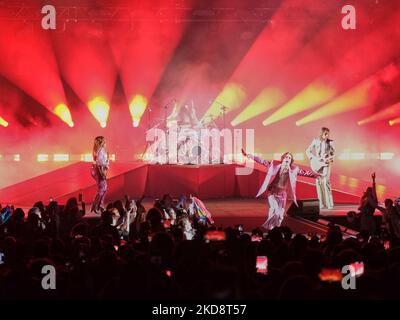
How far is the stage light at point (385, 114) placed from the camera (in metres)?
20.2

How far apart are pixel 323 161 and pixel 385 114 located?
9404 mm

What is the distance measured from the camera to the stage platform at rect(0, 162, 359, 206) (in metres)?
14.4

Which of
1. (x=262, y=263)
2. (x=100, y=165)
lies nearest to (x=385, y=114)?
(x=100, y=165)

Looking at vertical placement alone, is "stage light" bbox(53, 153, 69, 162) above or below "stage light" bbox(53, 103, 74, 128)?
below

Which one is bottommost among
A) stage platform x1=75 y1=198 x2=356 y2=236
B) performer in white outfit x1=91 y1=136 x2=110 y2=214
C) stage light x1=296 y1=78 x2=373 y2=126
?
stage platform x1=75 y1=198 x2=356 y2=236

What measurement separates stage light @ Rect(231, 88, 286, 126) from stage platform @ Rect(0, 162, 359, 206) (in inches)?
233

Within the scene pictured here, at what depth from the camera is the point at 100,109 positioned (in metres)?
21.0

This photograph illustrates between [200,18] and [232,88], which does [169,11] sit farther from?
[232,88]

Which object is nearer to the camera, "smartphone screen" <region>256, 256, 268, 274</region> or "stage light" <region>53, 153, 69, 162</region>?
"smartphone screen" <region>256, 256, 268, 274</region>

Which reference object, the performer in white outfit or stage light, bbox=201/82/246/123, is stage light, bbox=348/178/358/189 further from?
the performer in white outfit

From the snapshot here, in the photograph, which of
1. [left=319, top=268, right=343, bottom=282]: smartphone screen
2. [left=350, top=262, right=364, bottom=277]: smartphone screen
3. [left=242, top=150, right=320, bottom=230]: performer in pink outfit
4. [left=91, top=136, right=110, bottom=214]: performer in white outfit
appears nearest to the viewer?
[left=319, top=268, right=343, bottom=282]: smartphone screen

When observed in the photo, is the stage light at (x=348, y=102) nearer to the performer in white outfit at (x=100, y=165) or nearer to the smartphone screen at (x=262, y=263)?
the performer in white outfit at (x=100, y=165)

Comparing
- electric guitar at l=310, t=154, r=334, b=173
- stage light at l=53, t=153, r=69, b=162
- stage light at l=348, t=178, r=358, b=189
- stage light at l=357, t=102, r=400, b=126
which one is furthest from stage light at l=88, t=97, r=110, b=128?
electric guitar at l=310, t=154, r=334, b=173

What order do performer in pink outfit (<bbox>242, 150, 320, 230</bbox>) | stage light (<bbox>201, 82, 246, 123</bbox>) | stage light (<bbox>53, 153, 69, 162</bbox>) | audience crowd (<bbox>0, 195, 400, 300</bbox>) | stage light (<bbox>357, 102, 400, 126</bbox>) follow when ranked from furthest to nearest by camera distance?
1. stage light (<bbox>53, 153, 69, 162</bbox>)
2. stage light (<bbox>201, 82, 246, 123</bbox>)
3. stage light (<bbox>357, 102, 400, 126</bbox>)
4. performer in pink outfit (<bbox>242, 150, 320, 230</bbox>)
5. audience crowd (<bbox>0, 195, 400, 300</bbox>)
